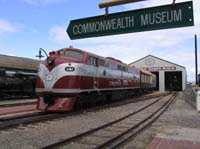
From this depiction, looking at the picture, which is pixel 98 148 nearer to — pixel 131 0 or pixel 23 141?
pixel 23 141

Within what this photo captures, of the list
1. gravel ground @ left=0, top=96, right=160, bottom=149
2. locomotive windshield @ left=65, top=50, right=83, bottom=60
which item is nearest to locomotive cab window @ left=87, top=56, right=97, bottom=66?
locomotive windshield @ left=65, top=50, right=83, bottom=60

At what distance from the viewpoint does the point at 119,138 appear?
998 cm

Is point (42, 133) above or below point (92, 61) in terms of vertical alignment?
below

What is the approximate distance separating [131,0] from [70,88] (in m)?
8.09

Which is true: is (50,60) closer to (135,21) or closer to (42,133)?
(42,133)

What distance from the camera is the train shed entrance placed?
68.8m

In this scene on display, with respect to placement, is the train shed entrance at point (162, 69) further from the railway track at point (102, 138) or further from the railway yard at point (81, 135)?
the railway track at point (102, 138)

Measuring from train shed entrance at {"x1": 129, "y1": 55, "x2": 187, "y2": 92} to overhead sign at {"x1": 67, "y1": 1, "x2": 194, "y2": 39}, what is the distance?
5950cm

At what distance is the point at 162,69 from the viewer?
69.8 metres

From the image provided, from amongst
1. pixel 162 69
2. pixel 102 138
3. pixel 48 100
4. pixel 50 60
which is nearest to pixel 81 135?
pixel 102 138

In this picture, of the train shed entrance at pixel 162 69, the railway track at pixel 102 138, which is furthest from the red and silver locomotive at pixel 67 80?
the train shed entrance at pixel 162 69

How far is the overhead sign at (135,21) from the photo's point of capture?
8.58 metres

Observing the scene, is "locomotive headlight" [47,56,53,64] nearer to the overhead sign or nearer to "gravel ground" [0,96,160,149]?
"gravel ground" [0,96,160,149]

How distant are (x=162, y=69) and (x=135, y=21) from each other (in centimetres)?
6186
